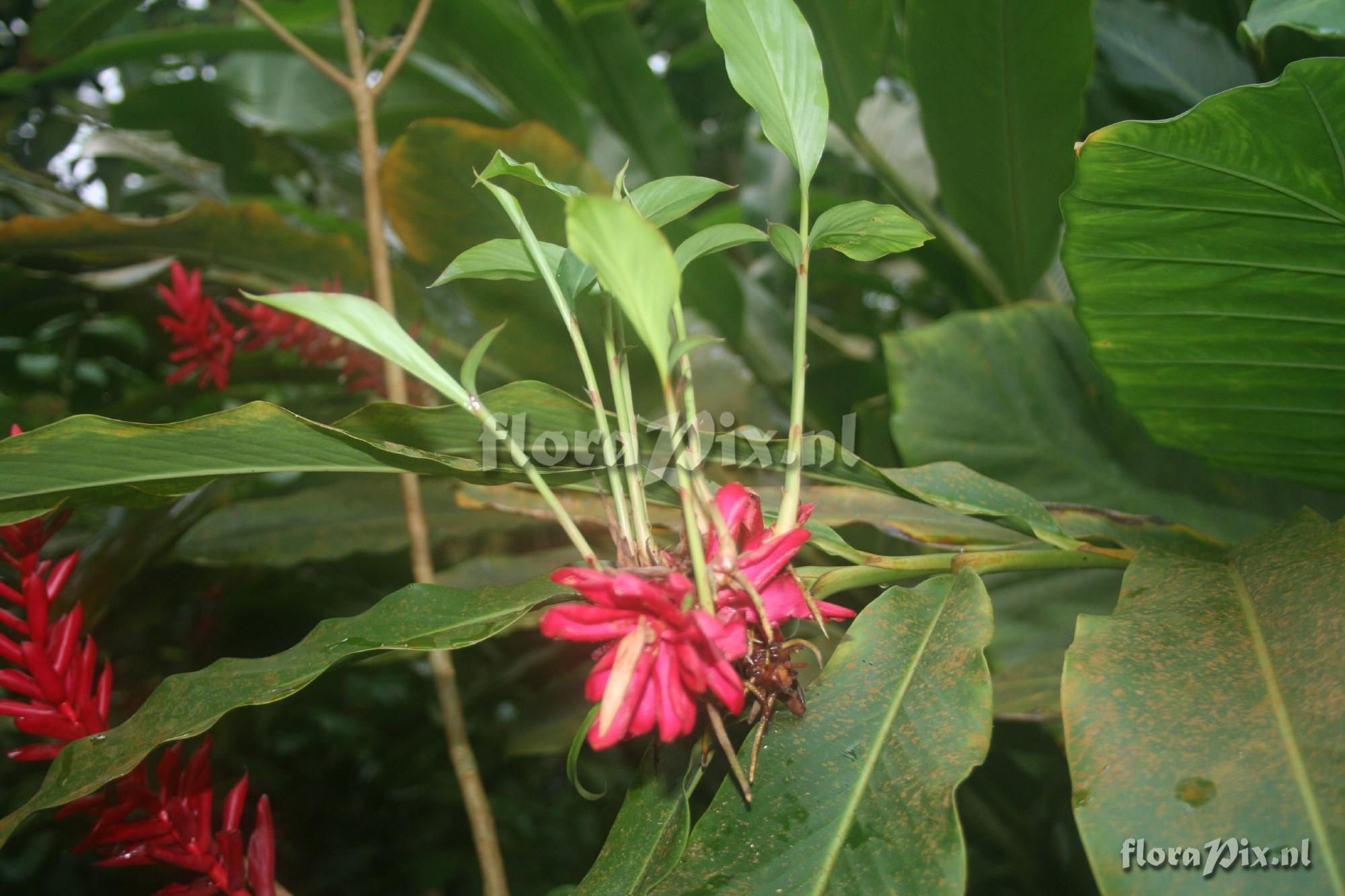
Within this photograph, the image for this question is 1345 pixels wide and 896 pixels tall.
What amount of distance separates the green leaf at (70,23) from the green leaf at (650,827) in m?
0.89

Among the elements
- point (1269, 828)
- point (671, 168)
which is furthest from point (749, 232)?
point (671, 168)

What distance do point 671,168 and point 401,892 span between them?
112cm

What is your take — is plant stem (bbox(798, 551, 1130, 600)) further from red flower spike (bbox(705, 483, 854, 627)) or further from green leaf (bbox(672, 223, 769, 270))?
green leaf (bbox(672, 223, 769, 270))

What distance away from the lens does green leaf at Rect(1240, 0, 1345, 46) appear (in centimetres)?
41

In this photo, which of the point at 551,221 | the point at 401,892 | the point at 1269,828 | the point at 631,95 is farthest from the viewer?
the point at 401,892

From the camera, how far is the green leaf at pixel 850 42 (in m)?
0.79

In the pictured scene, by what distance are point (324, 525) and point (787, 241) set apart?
0.58 m

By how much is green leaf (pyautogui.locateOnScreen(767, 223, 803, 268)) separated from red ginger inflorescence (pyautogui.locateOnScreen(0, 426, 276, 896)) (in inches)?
15.5

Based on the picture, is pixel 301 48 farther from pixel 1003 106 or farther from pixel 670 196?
pixel 1003 106

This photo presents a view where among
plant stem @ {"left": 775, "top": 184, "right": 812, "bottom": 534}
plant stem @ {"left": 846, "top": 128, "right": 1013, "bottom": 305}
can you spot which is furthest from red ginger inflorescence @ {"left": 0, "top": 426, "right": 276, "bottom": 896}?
plant stem @ {"left": 846, "top": 128, "right": 1013, "bottom": 305}

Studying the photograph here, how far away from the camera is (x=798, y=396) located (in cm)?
40

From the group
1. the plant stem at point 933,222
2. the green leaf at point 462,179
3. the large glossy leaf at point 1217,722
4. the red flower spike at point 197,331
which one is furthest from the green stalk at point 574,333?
the plant stem at point 933,222

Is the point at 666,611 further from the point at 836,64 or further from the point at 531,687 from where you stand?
the point at 531,687

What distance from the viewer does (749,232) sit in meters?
0.40
